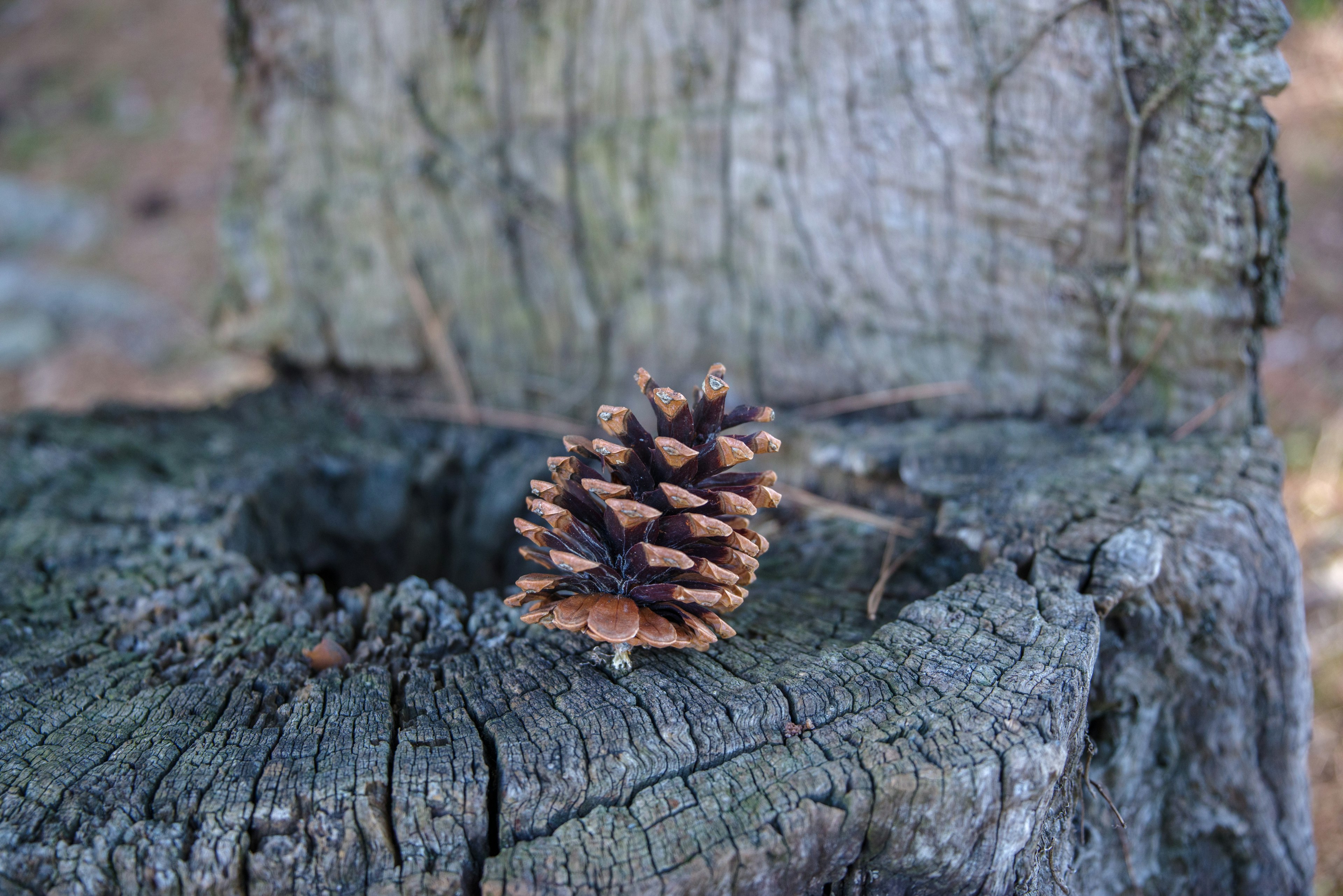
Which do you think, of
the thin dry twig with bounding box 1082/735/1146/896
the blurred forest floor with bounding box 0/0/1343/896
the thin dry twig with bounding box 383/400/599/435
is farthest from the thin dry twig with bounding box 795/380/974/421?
the blurred forest floor with bounding box 0/0/1343/896

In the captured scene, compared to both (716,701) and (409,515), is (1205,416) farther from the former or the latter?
(409,515)

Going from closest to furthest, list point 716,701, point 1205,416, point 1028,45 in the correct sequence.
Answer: point 716,701 < point 1028,45 < point 1205,416

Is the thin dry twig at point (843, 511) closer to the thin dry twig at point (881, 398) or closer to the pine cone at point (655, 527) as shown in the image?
the thin dry twig at point (881, 398)

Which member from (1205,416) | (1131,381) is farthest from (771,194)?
(1205,416)

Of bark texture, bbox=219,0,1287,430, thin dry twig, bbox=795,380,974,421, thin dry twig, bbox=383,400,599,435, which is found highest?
bark texture, bbox=219,0,1287,430

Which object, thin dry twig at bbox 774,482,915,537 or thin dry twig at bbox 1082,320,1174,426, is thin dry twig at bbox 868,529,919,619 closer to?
thin dry twig at bbox 774,482,915,537
